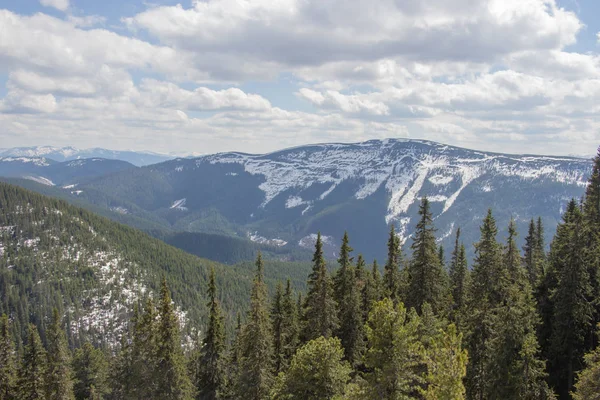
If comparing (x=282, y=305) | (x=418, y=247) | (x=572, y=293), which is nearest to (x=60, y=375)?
(x=282, y=305)

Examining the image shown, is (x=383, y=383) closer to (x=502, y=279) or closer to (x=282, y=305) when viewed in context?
(x=502, y=279)

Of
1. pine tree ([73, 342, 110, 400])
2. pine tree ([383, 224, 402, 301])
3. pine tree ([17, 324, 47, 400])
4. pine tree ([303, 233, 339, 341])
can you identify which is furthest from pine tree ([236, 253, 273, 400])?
pine tree ([73, 342, 110, 400])

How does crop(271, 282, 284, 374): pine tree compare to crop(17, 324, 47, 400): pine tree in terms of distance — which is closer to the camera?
crop(271, 282, 284, 374): pine tree

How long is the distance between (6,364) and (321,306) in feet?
133

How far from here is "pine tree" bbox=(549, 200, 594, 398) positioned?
119 ft

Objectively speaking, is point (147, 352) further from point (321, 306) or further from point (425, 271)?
point (425, 271)

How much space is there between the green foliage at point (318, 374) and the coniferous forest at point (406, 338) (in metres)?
0.09

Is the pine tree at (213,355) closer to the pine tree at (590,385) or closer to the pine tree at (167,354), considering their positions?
the pine tree at (167,354)

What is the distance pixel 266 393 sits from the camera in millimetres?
39312

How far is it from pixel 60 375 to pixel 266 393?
97.6 feet

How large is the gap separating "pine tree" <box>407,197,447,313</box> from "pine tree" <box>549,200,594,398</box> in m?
10.6

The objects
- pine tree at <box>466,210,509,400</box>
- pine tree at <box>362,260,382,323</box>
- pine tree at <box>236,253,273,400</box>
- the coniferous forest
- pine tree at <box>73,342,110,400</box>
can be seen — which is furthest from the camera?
pine tree at <box>73,342,110,400</box>

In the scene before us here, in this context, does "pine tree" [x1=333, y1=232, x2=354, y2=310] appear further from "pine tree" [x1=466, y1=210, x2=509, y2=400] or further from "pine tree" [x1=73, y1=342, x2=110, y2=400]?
"pine tree" [x1=73, y1=342, x2=110, y2=400]

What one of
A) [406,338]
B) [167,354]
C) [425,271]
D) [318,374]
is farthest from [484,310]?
[167,354]
